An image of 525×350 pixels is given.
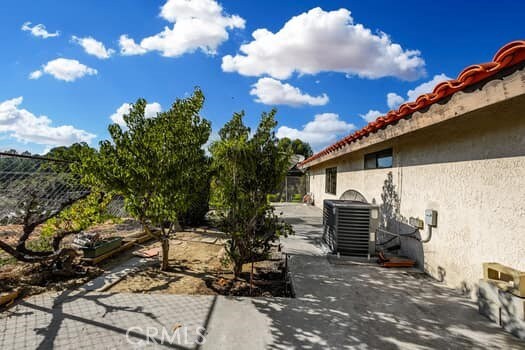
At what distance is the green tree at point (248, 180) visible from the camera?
430 centimetres

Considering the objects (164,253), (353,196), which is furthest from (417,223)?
(164,253)

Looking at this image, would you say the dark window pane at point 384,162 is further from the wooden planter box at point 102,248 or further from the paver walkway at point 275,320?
the wooden planter box at point 102,248

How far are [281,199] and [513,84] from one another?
1934 cm

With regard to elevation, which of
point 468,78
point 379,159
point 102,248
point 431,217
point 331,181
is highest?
point 468,78

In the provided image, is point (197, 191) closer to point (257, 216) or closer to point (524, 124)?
Answer: point (257, 216)

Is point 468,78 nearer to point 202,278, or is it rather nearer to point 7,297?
point 202,278

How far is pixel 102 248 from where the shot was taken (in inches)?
234

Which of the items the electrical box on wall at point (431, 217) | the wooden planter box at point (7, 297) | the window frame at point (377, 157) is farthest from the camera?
the window frame at point (377, 157)

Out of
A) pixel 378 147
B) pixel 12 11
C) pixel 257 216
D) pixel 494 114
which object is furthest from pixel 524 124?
pixel 12 11

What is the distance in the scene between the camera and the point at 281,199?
2164 cm

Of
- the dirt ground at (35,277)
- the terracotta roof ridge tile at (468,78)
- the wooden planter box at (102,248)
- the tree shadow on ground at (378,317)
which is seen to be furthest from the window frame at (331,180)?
the dirt ground at (35,277)

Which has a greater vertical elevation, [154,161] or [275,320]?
[154,161]

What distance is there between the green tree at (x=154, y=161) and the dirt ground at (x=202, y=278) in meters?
1.12

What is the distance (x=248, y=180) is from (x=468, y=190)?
3510 mm
